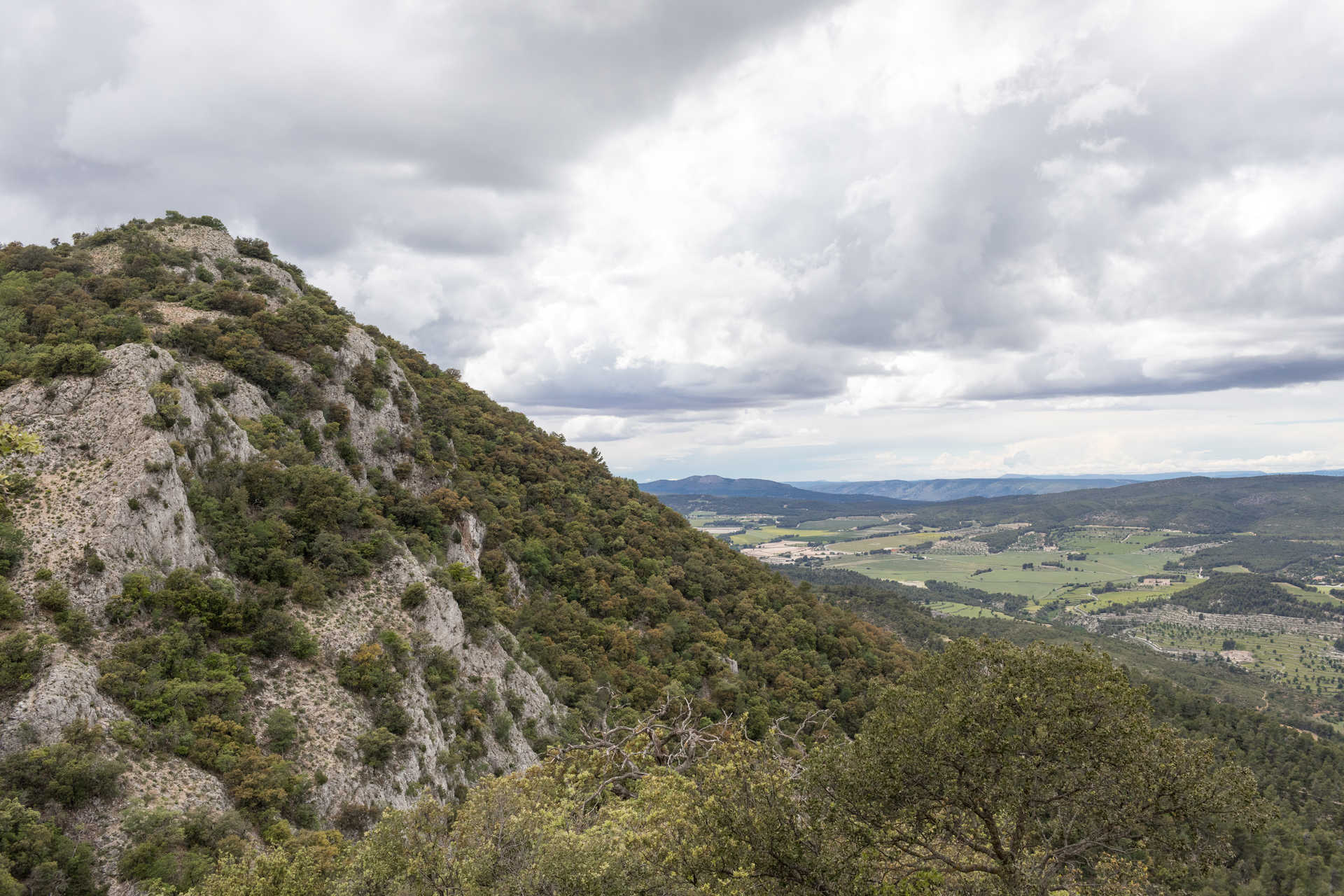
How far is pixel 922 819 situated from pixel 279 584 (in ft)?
116

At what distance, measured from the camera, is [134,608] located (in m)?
28.1

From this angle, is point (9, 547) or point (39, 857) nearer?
point (39, 857)

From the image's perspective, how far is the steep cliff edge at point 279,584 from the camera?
2531 cm

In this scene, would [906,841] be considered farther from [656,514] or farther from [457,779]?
[656,514]

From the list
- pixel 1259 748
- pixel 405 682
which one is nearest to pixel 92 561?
pixel 405 682

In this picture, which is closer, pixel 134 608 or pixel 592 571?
pixel 134 608

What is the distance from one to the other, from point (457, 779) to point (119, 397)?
97.8 ft

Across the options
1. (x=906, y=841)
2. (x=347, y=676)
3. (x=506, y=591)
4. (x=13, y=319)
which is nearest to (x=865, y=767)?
(x=906, y=841)

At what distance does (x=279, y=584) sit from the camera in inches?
1372

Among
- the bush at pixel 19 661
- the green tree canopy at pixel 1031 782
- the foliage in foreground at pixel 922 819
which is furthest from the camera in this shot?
the bush at pixel 19 661

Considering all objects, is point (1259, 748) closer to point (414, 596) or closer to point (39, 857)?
point (414, 596)

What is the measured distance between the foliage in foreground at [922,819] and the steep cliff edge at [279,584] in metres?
11.2

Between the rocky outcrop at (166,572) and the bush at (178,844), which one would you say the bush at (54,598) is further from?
the bush at (178,844)

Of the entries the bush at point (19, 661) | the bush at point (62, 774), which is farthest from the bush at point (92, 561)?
the bush at point (62, 774)
